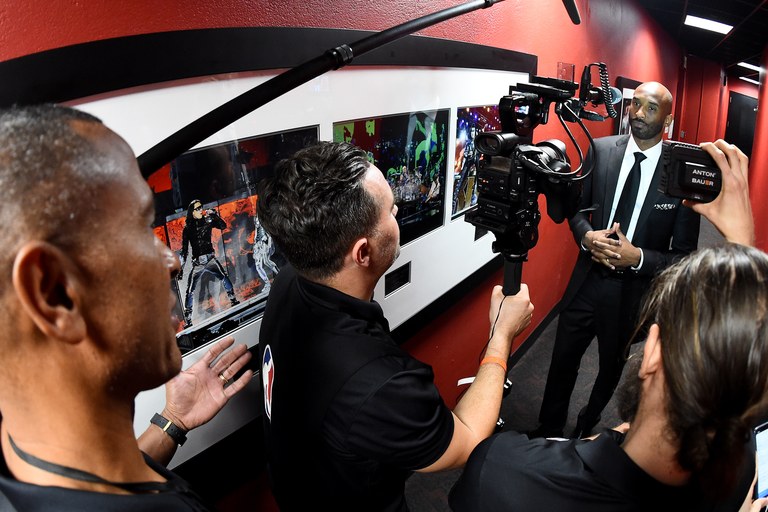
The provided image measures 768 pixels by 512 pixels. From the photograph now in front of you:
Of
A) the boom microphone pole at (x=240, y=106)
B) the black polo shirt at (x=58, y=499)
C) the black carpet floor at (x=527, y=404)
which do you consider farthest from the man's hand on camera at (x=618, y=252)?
the black polo shirt at (x=58, y=499)

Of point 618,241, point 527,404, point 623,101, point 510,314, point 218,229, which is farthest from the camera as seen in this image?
point 623,101

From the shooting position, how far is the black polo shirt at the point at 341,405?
0.97 m

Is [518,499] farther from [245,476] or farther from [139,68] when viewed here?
[139,68]

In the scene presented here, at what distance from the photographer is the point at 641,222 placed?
2.33 m

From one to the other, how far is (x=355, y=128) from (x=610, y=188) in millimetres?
1529

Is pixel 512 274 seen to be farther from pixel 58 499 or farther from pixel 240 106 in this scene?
pixel 58 499

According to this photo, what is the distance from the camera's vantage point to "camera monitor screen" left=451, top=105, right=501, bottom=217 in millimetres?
2072

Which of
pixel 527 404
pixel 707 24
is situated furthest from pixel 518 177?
pixel 707 24

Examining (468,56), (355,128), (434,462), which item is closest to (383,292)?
(355,128)

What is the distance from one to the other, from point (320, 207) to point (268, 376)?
0.45 meters

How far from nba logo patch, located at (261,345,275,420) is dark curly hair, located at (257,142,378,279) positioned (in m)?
0.25

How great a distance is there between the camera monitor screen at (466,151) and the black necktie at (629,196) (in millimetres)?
723

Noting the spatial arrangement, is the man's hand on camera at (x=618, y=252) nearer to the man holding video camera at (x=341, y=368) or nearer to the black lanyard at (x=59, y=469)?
the man holding video camera at (x=341, y=368)

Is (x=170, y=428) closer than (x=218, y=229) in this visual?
Yes
